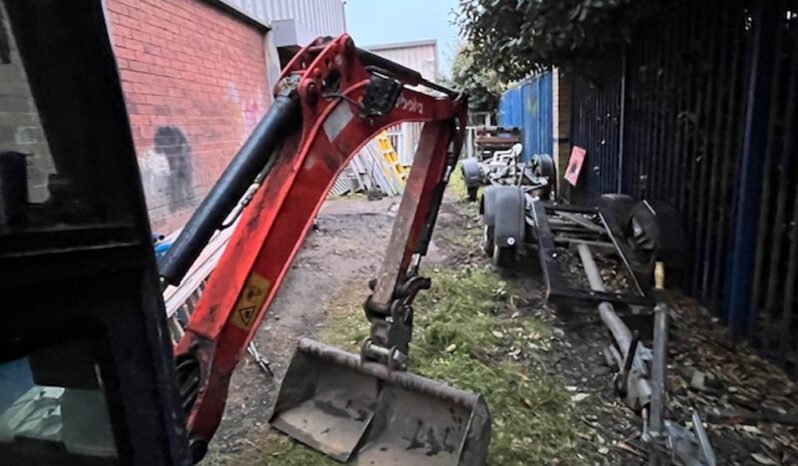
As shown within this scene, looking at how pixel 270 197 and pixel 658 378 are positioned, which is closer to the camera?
pixel 270 197

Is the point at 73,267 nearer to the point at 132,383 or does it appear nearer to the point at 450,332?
the point at 132,383

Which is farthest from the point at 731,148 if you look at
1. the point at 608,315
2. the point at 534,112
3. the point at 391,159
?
the point at 391,159

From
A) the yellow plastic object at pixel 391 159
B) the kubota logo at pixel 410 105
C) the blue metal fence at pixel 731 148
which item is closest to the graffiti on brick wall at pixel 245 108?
the yellow plastic object at pixel 391 159

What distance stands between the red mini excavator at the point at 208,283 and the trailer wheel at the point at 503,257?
1.98 m

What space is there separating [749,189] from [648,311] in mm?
958

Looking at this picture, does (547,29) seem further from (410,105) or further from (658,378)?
(658,378)

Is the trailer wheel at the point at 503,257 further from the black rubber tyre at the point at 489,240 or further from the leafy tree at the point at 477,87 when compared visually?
the leafy tree at the point at 477,87

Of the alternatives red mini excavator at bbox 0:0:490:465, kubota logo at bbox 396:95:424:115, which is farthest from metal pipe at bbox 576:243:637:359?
kubota logo at bbox 396:95:424:115

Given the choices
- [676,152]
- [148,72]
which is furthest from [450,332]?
[148,72]

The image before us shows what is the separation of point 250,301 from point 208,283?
0.18m

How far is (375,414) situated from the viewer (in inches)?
101

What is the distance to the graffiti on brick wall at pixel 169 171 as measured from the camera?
4336 mm

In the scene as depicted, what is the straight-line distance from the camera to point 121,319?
0.87m

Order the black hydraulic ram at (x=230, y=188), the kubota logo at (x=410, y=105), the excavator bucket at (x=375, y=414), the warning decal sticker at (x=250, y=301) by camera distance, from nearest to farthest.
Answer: the black hydraulic ram at (x=230, y=188) < the warning decal sticker at (x=250, y=301) < the excavator bucket at (x=375, y=414) < the kubota logo at (x=410, y=105)
